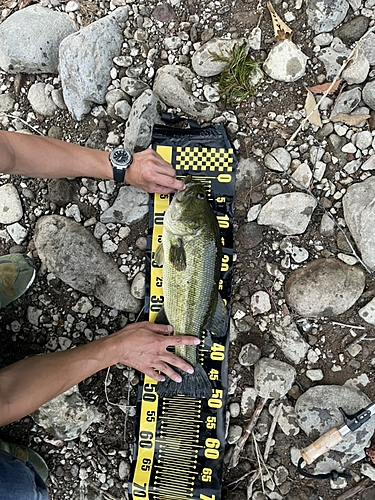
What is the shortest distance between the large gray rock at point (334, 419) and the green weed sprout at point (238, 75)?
101 inches

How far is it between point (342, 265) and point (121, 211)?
6.30 feet

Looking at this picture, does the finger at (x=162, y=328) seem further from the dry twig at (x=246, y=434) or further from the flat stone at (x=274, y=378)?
the dry twig at (x=246, y=434)

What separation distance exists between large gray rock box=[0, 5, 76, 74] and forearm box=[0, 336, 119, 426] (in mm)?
2525

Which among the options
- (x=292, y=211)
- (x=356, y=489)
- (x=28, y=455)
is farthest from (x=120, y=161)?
(x=356, y=489)

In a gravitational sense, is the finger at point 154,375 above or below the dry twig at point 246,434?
above

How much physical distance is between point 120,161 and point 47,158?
559 mm

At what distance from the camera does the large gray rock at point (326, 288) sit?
150 inches

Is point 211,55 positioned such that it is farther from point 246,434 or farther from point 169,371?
point 246,434

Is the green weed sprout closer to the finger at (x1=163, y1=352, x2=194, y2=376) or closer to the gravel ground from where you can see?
the gravel ground

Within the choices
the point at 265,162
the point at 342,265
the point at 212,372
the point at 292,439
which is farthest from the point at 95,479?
the point at 265,162

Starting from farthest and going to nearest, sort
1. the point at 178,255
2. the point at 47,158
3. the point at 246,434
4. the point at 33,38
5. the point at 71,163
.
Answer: the point at 33,38 < the point at 246,434 < the point at 71,163 < the point at 47,158 < the point at 178,255

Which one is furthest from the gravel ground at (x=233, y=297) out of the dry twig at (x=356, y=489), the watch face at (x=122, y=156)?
the watch face at (x=122, y=156)

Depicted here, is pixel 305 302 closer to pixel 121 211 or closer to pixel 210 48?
pixel 121 211

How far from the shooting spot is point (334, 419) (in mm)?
3799
